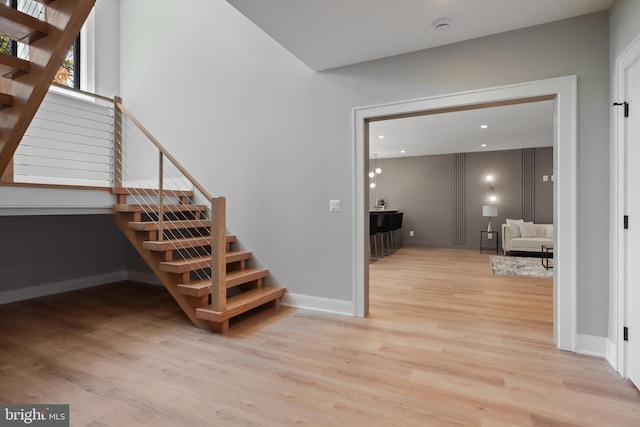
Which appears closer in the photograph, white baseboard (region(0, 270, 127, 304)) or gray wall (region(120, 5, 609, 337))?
gray wall (region(120, 5, 609, 337))

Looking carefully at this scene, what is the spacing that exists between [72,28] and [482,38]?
2.77m

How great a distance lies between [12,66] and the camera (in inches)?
69.1

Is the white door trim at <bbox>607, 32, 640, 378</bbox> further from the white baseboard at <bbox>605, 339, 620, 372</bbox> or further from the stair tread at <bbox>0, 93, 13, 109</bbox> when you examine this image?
the stair tread at <bbox>0, 93, 13, 109</bbox>

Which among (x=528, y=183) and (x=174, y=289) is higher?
(x=528, y=183)

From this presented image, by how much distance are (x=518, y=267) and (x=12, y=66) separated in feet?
21.7

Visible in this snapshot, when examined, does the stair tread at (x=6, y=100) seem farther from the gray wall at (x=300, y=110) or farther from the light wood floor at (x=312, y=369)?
→ the gray wall at (x=300, y=110)

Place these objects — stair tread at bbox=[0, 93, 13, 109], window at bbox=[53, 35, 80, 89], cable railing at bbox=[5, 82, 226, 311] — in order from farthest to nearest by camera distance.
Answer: window at bbox=[53, 35, 80, 89]
cable railing at bbox=[5, 82, 226, 311]
stair tread at bbox=[0, 93, 13, 109]

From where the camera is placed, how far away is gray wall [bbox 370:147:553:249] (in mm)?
7734

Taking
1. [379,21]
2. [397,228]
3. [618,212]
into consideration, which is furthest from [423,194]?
[379,21]

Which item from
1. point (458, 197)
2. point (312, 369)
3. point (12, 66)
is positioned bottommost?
point (312, 369)

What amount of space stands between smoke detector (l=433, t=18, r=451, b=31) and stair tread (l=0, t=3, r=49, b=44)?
8.04ft

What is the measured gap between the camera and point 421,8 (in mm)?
2203

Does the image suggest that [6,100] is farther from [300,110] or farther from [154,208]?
[300,110]

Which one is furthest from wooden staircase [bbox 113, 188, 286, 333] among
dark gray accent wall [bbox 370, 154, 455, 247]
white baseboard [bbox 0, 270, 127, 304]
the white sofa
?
dark gray accent wall [bbox 370, 154, 455, 247]
